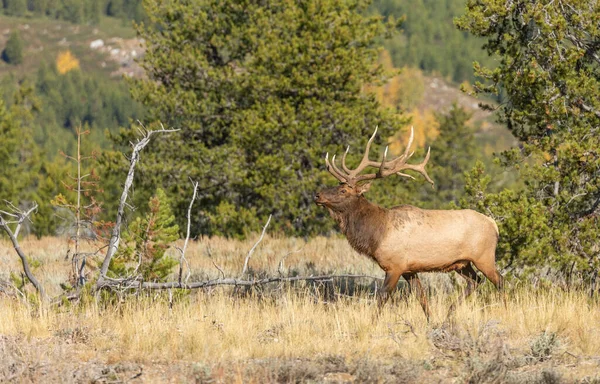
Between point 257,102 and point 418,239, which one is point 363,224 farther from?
point 257,102

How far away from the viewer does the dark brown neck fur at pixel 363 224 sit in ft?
29.9

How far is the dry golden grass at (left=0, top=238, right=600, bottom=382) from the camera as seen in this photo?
6.25 metres

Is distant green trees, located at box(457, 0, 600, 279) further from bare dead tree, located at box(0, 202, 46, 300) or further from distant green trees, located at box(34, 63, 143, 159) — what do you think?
distant green trees, located at box(34, 63, 143, 159)

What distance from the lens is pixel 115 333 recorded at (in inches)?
289

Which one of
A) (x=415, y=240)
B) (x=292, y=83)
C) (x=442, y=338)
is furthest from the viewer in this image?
(x=292, y=83)

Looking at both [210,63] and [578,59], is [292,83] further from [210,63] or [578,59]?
[578,59]

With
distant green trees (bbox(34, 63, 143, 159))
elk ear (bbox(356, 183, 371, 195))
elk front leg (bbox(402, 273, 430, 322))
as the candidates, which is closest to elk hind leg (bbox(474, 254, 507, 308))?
elk front leg (bbox(402, 273, 430, 322))

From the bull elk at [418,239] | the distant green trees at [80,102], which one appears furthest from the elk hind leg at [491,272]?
the distant green trees at [80,102]

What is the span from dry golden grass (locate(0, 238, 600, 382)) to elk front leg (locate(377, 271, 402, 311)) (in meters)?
0.20

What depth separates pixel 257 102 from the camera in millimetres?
21141

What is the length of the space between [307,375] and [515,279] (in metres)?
4.60

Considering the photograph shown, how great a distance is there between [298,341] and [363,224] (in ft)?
7.93

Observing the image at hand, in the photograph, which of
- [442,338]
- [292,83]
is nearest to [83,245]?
[292,83]

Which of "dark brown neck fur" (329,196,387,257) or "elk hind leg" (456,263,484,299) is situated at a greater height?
"dark brown neck fur" (329,196,387,257)
